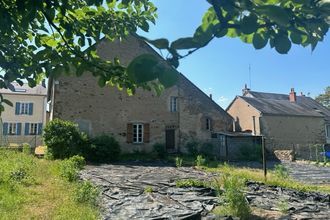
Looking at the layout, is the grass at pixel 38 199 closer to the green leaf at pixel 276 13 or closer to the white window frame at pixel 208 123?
the green leaf at pixel 276 13

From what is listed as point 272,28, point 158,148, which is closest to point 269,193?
point 272,28

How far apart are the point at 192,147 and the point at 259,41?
73.6 feet

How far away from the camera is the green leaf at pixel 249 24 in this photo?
1193 mm

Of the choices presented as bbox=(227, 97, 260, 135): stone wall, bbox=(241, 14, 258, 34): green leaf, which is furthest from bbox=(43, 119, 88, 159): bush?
bbox=(241, 14, 258, 34): green leaf

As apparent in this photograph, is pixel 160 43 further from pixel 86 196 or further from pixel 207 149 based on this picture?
pixel 207 149

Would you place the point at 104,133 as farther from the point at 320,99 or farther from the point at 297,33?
the point at 320,99

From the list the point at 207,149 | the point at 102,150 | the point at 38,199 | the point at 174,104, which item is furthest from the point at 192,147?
the point at 38,199

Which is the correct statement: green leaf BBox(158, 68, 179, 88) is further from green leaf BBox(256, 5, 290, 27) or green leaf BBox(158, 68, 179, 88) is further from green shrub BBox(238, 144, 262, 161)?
green shrub BBox(238, 144, 262, 161)

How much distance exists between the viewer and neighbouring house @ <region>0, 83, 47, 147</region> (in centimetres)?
3419

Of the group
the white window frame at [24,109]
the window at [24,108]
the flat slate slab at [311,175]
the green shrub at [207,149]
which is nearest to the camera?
the flat slate slab at [311,175]

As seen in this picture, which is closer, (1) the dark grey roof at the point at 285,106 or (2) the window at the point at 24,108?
(1) the dark grey roof at the point at 285,106

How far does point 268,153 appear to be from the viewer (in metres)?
26.4

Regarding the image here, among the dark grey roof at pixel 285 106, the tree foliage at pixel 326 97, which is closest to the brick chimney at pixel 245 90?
the dark grey roof at pixel 285 106

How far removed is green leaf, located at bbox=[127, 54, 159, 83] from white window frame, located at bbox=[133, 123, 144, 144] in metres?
21.6
